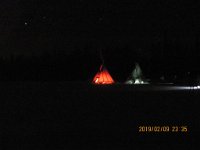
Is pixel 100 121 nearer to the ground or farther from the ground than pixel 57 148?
farther from the ground

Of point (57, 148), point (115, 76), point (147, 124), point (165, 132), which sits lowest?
point (57, 148)

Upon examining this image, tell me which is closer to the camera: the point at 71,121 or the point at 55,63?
the point at 71,121

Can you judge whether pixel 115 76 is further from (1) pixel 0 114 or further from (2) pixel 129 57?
(1) pixel 0 114

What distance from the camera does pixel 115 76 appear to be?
59594 mm

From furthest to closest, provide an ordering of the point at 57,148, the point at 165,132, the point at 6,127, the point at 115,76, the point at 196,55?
the point at 196,55 < the point at 115,76 < the point at 6,127 < the point at 165,132 < the point at 57,148

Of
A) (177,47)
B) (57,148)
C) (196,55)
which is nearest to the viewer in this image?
(57,148)

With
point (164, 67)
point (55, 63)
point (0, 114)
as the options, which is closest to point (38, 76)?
point (55, 63)

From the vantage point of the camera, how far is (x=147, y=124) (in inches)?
409

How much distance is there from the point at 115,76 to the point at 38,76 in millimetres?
8442

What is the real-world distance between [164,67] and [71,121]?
51092 millimetres

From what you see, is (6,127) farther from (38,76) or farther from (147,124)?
(38,76)

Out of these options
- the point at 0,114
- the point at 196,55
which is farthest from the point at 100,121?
the point at 196,55
